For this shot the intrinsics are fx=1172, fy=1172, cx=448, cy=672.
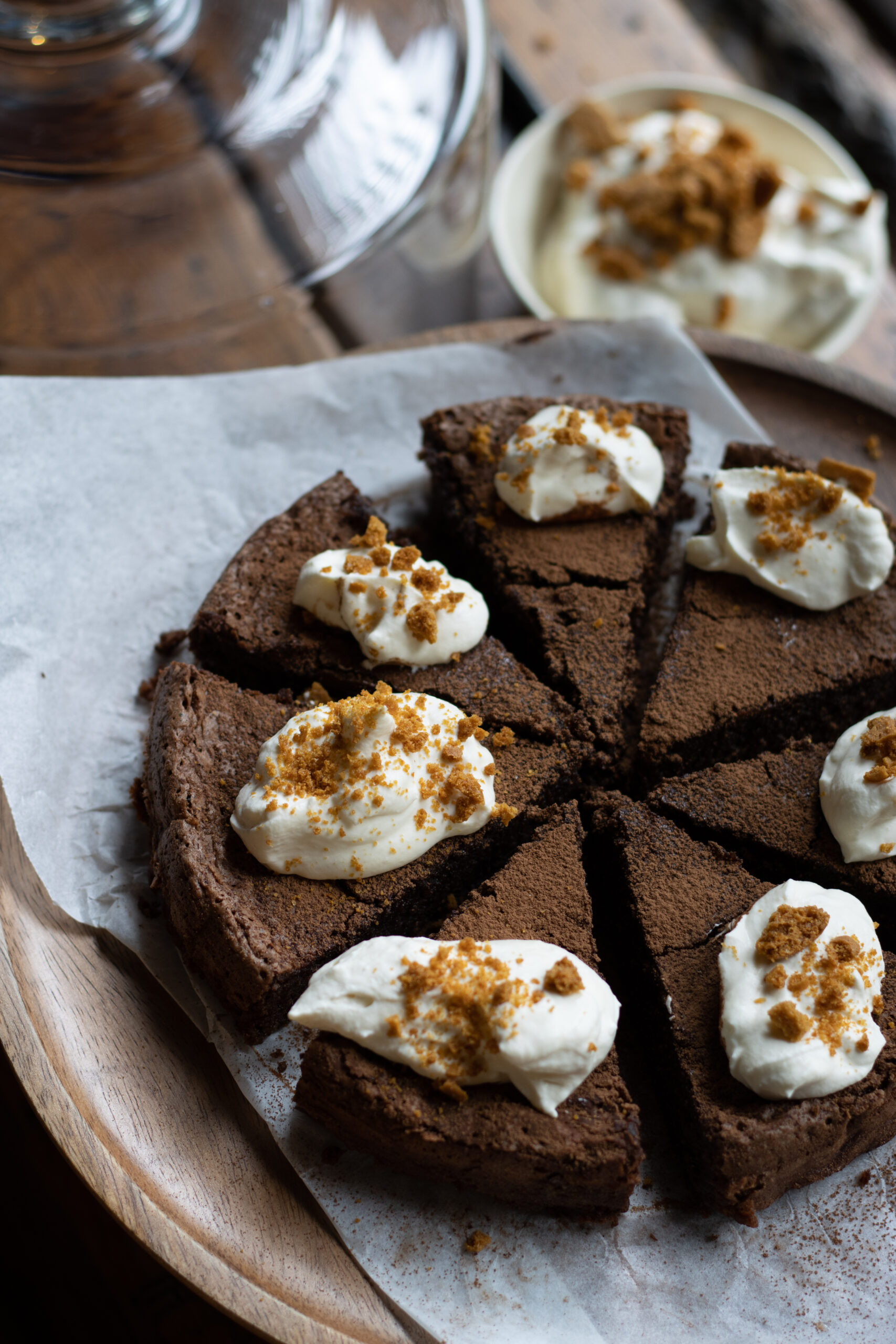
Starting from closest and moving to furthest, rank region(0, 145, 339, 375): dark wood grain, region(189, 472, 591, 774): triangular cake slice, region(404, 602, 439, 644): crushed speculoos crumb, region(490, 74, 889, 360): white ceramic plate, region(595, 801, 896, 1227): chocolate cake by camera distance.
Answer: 1. region(595, 801, 896, 1227): chocolate cake
2. region(404, 602, 439, 644): crushed speculoos crumb
3. region(189, 472, 591, 774): triangular cake slice
4. region(0, 145, 339, 375): dark wood grain
5. region(490, 74, 889, 360): white ceramic plate

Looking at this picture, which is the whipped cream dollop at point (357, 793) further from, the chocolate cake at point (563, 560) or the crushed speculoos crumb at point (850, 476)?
the crushed speculoos crumb at point (850, 476)

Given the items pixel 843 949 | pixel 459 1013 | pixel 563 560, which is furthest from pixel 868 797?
pixel 459 1013

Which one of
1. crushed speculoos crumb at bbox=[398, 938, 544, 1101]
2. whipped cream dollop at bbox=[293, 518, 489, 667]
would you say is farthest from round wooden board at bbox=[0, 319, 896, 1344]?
whipped cream dollop at bbox=[293, 518, 489, 667]

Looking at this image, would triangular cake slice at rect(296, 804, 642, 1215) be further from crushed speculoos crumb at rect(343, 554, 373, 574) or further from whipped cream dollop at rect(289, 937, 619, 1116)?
crushed speculoos crumb at rect(343, 554, 373, 574)

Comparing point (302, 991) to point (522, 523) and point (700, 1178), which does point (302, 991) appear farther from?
point (522, 523)

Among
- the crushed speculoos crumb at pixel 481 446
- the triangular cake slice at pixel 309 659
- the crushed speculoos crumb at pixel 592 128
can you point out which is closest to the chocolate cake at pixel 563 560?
the crushed speculoos crumb at pixel 481 446

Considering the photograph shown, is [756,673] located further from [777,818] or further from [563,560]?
[563,560]
